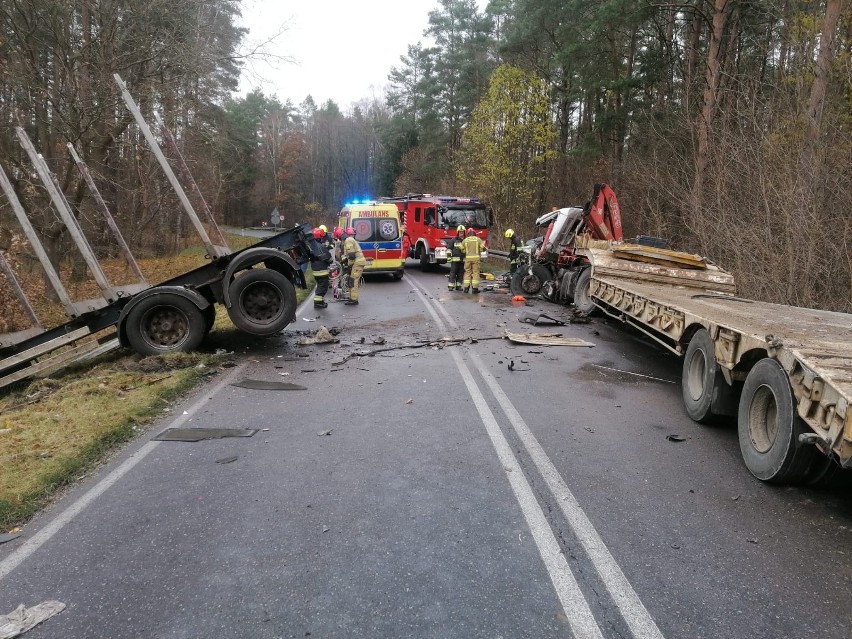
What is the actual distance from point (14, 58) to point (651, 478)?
14.4m

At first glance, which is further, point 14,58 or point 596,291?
point 14,58

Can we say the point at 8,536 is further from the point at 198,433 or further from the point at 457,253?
the point at 457,253

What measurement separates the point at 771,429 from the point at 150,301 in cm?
756

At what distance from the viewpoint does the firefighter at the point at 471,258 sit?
14.6m

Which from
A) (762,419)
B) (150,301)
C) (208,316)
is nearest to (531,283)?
(208,316)

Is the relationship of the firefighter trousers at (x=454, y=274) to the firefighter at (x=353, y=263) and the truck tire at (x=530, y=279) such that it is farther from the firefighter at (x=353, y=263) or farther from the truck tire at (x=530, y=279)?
the firefighter at (x=353, y=263)

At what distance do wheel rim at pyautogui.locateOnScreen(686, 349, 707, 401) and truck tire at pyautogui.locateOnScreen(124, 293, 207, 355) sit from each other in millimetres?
6445

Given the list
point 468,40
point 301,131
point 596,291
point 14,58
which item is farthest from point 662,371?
point 301,131

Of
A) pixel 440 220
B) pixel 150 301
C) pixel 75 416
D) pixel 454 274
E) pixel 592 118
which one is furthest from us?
pixel 592 118

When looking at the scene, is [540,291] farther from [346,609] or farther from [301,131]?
[301,131]

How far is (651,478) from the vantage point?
4152 mm

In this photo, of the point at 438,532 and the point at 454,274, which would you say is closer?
the point at 438,532

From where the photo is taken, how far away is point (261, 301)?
→ 8.44 meters

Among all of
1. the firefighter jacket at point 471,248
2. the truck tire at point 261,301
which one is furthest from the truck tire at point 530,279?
the truck tire at point 261,301
